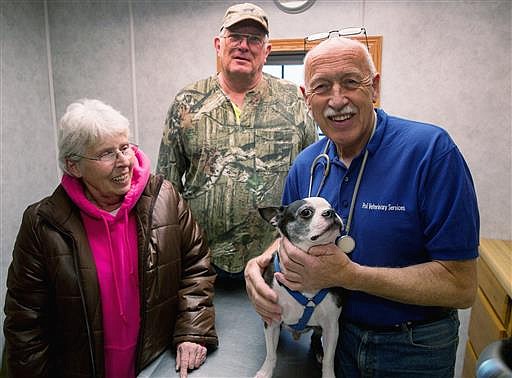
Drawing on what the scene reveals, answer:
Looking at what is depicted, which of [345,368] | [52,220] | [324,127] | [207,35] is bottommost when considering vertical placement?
[345,368]

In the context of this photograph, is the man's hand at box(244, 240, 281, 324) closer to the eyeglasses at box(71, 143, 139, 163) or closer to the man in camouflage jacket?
the man in camouflage jacket

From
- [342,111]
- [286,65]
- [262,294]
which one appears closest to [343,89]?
[342,111]

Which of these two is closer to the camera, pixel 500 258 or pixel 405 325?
pixel 405 325

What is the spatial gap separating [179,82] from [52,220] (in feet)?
6.24

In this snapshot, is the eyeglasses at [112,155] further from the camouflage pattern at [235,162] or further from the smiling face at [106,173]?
the camouflage pattern at [235,162]

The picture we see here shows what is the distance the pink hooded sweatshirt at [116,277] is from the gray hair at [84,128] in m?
0.14

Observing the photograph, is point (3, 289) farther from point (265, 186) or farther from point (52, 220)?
point (265, 186)

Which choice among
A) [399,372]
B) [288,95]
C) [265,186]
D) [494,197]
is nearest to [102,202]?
[265,186]

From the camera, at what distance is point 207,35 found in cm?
279

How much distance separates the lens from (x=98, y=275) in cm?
126

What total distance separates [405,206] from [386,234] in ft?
0.28

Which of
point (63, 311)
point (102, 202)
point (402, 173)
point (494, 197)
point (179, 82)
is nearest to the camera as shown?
point (402, 173)

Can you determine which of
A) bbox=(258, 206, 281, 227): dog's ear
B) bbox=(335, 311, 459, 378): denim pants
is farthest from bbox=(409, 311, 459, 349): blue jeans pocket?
bbox=(258, 206, 281, 227): dog's ear

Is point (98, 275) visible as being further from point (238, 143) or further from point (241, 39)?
point (241, 39)
